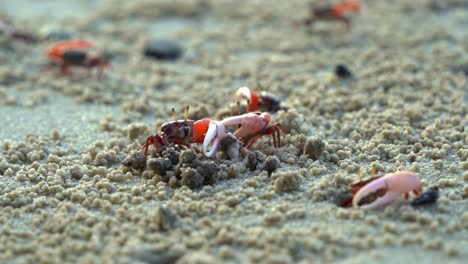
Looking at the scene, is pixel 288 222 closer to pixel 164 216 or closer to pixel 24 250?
pixel 164 216

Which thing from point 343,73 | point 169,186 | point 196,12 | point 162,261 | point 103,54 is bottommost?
point 162,261

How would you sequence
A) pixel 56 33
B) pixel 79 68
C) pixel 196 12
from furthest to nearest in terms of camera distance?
pixel 196 12
pixel 56 33
pixel 79 68

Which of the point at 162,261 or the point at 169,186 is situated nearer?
the point at 162,261

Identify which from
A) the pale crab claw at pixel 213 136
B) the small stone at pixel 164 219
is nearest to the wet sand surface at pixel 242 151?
the small stone at pixel 164 219

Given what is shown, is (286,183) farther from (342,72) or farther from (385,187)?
(342,72)

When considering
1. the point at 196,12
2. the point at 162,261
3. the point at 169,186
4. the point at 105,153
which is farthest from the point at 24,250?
the point at 196,12

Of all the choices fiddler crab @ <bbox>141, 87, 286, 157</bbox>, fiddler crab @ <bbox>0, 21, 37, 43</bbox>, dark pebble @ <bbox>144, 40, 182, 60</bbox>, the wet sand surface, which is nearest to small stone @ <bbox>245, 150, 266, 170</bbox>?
the wet sand surface

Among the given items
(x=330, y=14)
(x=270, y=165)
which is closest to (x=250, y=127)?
(x=270, y=165)

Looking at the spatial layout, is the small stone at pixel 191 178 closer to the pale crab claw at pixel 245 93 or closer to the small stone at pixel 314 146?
the small stone at pixel 314 146
